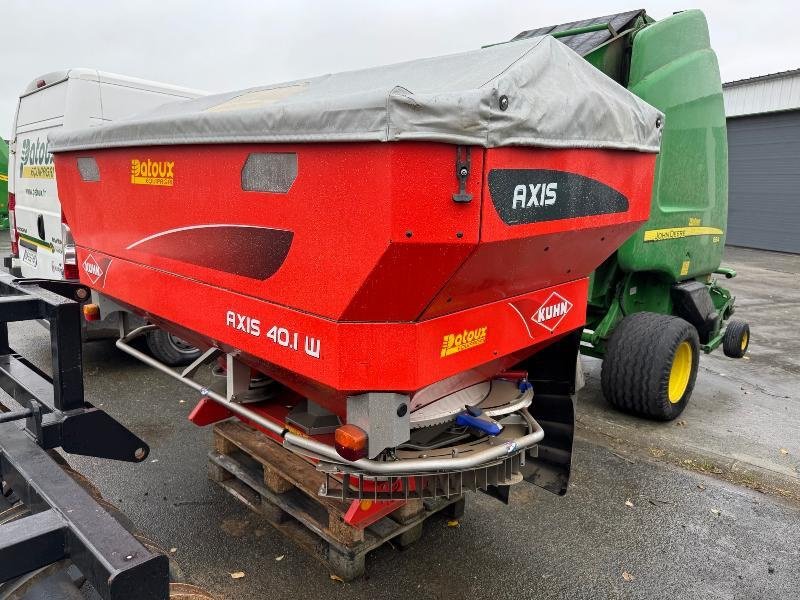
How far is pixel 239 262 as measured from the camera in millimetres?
2285

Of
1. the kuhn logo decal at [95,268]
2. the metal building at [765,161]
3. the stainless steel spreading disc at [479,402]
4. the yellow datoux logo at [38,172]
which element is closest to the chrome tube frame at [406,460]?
the stainless steel spreading disc at [479,402]

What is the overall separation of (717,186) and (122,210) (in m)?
4.61

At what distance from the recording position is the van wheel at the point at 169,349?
504cm

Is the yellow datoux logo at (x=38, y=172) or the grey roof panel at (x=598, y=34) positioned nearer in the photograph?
the grey roof panel at (x=598, y=34)

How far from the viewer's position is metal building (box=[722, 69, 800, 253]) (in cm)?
1582

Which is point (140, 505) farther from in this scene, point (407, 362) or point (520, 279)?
point (520, 279)

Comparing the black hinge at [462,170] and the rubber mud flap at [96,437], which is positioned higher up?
the black hinge at [462,170]

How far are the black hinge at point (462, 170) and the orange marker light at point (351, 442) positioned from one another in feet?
2.74

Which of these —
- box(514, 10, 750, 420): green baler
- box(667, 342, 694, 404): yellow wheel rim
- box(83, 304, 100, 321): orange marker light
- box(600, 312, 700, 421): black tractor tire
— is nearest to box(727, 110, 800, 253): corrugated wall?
box(514, 10, 750, 420): green baler

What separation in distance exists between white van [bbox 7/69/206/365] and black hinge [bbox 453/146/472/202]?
3794 millimetres

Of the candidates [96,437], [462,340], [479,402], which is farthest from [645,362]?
[96,437]

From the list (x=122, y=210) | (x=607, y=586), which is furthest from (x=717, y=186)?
(x=122, y=210)

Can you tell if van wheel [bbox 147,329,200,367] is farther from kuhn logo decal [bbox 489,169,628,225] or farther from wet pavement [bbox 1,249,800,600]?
kuhn logo decal [bbox 489,169,628,225]

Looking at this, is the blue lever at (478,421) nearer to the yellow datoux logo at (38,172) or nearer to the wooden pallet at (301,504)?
the wooden pallet at (301,504)
